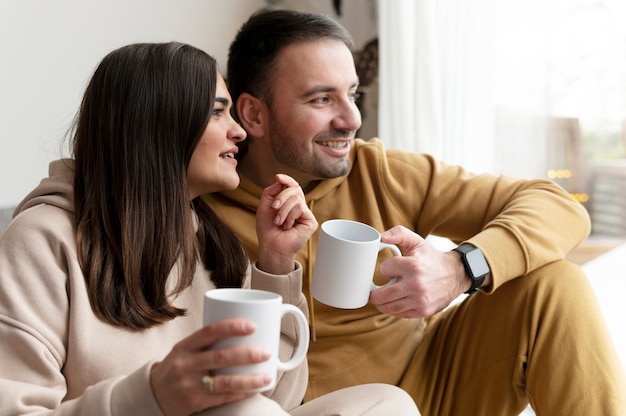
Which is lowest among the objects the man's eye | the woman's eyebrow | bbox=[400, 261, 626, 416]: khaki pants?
bbox=[400, 261, 626, 416]: khaki pants

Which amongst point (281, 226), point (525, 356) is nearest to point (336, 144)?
point (281, 226)

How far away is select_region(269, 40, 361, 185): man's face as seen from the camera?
5.80ft

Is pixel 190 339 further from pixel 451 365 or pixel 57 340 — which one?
pixel 451 365

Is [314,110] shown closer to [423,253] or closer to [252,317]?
[423,253]

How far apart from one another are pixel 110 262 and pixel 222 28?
2046mm

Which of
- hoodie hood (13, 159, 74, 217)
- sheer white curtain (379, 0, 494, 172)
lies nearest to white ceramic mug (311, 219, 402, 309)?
hoodie hood (13, 159, 74, 217)

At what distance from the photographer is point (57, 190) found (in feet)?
4.46

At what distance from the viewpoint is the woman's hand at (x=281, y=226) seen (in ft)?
4.72

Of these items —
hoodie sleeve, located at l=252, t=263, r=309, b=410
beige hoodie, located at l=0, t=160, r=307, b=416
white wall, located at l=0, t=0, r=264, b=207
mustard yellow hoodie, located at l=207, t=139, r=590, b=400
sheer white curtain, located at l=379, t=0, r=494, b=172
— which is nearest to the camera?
beige hoodie, located at l=0, t=160, r=307, b=416

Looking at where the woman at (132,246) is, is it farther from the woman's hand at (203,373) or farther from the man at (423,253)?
the man at (423,253)

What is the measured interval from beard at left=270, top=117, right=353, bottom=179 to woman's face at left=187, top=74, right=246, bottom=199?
28 centimetres

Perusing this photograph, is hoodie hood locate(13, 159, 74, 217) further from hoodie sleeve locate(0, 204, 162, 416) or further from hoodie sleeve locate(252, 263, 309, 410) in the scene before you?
hoodie sleeve locate(252, 263, 309, 410)

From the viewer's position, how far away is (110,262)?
1315 millimetres

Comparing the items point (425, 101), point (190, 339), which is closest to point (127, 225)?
point (190, 339)
